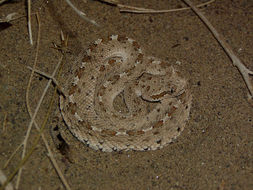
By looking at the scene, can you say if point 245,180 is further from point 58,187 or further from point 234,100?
point 58,187

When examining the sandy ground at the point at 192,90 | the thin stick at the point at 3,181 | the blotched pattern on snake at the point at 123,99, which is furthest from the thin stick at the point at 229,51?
the thin stick at the point at 3,181

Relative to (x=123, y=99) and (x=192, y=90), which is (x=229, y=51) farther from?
(x=123, y=99)

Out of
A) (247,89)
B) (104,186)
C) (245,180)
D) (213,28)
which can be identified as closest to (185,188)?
(245,180)

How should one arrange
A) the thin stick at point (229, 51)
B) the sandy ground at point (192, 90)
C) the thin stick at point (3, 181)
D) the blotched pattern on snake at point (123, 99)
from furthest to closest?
the thin stick at point (229, 51) < the blotched pattern on snake at point (123, 99) < the sandy ground at point (192, 90) < the thin stick at point (3, 181)

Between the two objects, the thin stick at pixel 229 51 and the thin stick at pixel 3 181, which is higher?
the thin stick at pixel 229 51

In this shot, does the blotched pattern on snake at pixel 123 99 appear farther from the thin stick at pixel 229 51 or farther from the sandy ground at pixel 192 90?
the thin stick at pixel 229 51

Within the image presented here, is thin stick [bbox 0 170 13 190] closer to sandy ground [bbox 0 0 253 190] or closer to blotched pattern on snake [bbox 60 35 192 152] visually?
sandy ground [bbox 0 0 253 190]

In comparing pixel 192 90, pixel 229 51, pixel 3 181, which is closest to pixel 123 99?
pixel 192 90
